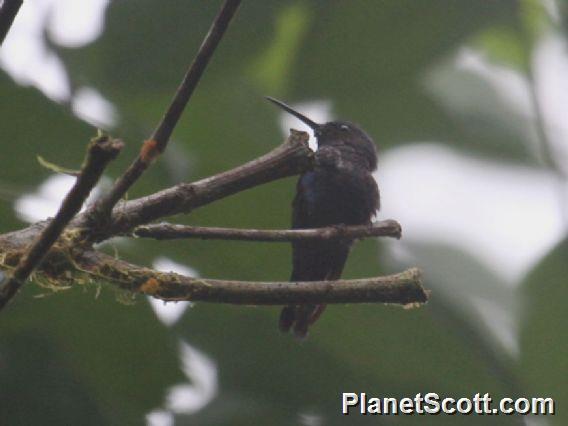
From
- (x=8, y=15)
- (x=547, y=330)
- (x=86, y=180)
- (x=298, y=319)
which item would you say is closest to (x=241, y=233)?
(x=86, y=180)

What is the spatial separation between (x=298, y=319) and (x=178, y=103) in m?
1.40

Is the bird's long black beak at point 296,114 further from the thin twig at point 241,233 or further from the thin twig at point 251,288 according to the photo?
Result: the thin twig at point 251,288

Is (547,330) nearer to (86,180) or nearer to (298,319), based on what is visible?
(298,319)

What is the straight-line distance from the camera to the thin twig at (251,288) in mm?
1783

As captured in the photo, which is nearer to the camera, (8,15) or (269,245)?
(8,15)

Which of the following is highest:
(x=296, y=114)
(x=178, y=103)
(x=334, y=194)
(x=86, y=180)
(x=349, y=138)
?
(x=349, y=138)

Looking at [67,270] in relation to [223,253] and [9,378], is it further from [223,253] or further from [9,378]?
[223,253]

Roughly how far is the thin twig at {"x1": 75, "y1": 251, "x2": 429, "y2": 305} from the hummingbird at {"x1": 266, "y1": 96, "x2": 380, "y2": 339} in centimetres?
133

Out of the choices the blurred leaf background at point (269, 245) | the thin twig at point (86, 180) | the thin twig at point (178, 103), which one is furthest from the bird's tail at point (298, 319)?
the thin twig at point (86, 180)

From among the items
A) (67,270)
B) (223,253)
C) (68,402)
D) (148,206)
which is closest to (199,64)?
(148,206)

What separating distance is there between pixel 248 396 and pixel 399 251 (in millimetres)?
653

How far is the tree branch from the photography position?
5.90 feet

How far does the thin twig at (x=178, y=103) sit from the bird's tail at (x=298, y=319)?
1198 mm

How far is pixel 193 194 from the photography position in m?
1.82
